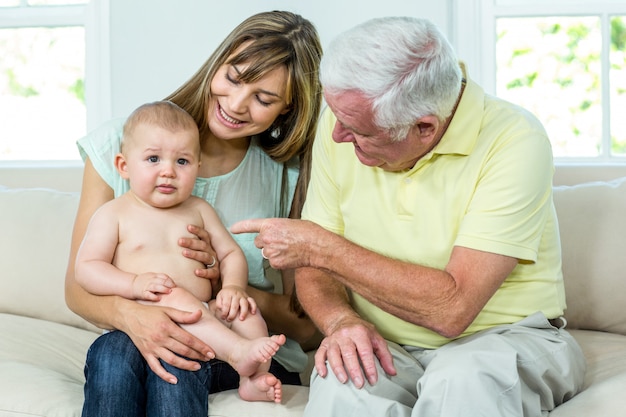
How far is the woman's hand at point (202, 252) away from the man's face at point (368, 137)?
431 mm

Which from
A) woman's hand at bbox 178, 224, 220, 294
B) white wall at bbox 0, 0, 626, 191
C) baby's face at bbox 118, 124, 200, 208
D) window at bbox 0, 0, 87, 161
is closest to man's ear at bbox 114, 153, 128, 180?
baby's face at bbox 118, 124, 200, 208

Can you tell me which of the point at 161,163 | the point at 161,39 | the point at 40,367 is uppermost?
the point at 161,39

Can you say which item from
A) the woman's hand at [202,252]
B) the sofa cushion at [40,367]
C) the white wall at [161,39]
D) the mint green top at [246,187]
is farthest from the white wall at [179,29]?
the woman's hand at [202,252]

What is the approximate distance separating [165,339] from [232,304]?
183 millimetres

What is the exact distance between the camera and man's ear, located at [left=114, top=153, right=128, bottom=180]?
1.97m

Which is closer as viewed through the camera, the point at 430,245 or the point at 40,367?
the point at 430,245

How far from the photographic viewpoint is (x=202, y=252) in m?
1.92

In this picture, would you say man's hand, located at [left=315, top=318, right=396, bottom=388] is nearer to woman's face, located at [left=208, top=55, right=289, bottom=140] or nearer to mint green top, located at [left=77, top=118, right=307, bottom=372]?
mint green top, located at [left=77, top=118, right=307, bottom=372]

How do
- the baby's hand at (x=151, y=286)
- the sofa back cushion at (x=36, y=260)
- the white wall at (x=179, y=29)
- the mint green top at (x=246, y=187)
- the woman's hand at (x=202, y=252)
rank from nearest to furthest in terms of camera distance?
1. the baby's hand at (x=151, y=286)
2. the woman's hand at (x=202, y=252)
3. the mint green top at (x=246, y=187)
4. the sofa back cushion at (x=36, y=260)
5. the white wall at (x=179, y=29)

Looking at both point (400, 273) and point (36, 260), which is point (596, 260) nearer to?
point (400, 273)

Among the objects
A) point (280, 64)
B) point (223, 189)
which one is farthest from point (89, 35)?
point (280, 64)

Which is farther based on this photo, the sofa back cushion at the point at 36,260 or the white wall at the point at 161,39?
the white wall at the point at 161,39

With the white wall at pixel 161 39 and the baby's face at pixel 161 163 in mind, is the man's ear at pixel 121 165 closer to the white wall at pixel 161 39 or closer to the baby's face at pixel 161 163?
the baby's face at pixel 161 163

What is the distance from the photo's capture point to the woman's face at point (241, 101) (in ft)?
6.54
